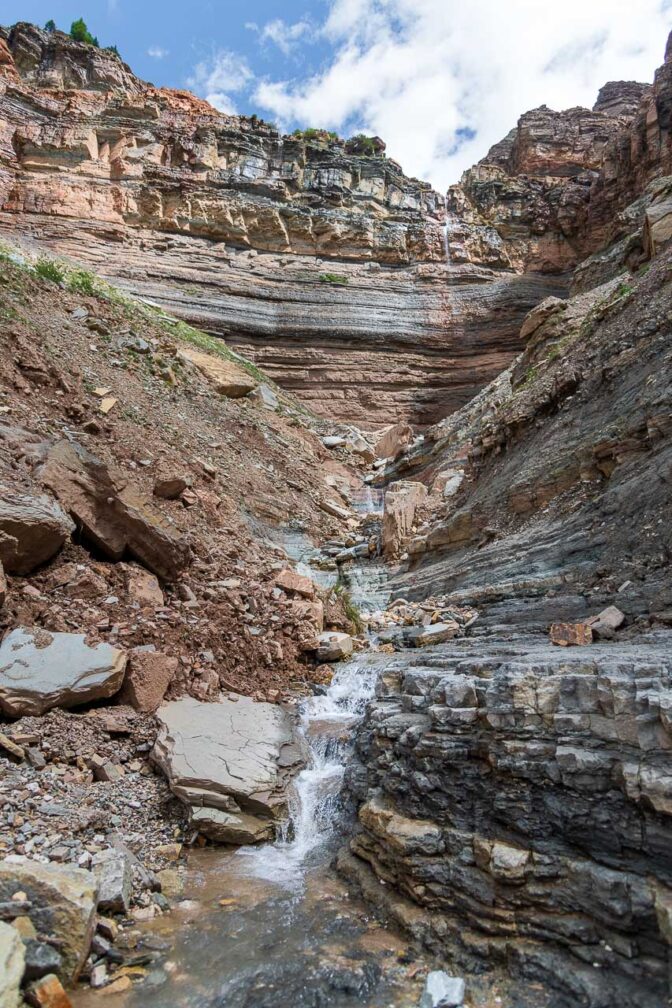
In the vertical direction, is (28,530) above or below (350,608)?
above

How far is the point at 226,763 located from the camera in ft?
21.0

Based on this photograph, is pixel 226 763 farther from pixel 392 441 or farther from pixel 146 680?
pixel 392 441

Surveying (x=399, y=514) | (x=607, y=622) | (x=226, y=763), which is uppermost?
(x=399, y=514)

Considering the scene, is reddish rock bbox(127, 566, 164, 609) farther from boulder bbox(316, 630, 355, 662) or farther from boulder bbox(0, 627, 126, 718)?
boulder bbox(316, 630, 355, 662)

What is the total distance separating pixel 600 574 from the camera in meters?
7.84

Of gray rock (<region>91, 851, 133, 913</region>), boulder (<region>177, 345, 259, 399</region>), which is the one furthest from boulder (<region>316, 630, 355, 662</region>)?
boulder (<region>177, 345, 259, 399</region>)

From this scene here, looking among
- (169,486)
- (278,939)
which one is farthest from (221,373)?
(278,939)

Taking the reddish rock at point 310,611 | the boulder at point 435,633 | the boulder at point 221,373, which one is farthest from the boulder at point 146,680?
the boulder at point 221,373

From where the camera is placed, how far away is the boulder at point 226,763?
19.4 ft

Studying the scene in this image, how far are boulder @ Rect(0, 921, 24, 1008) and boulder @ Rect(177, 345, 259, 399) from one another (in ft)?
53.5

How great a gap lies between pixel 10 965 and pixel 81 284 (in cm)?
1778

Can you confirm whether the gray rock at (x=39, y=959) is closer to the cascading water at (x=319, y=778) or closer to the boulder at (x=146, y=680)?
the cascading water at (x=319, y=778)

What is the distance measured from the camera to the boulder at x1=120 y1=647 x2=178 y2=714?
697 cm

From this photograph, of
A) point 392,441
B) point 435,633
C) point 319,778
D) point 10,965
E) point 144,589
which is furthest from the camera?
point 392,441
